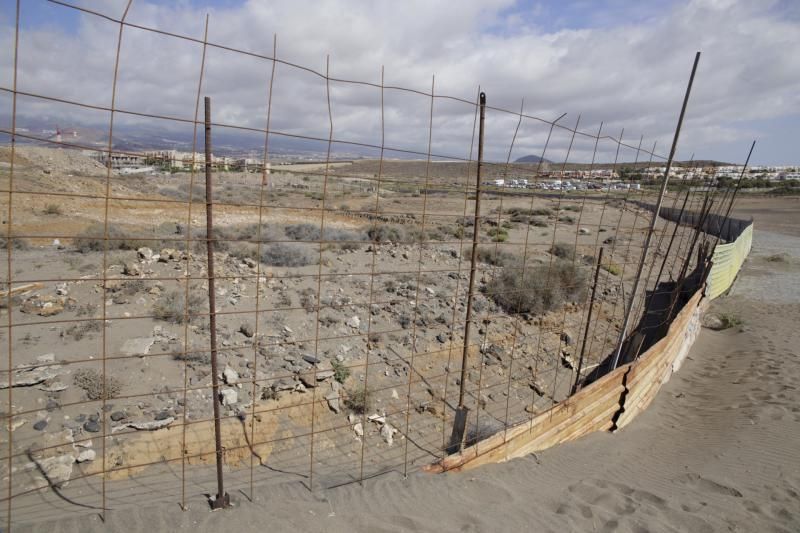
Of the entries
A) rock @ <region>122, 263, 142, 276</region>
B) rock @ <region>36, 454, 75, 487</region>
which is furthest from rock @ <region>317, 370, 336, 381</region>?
rock @ <region>122, 263, 142, 276</region>

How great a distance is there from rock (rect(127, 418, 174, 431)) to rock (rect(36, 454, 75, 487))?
0.63 metres

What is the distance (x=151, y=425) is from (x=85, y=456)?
2.10 feet

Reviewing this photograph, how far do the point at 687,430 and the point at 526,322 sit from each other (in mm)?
3940

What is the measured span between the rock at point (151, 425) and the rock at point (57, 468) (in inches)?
25.0

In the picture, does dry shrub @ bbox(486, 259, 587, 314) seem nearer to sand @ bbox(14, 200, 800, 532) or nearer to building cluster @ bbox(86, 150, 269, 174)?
sand @ bbox(14, 200, 800, 532)

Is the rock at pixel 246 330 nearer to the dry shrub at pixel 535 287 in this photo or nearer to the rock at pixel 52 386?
the rock at pixel 52 386

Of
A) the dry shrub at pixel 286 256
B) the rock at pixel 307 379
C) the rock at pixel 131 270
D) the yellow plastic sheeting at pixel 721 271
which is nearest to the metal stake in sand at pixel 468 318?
the rock at pixel 307 379

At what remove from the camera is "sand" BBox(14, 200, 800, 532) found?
10.9 ft

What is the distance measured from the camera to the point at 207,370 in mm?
5977

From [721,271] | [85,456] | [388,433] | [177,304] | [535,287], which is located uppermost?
[721,271]

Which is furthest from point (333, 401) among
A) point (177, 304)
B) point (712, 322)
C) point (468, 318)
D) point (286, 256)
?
point (712, 322)

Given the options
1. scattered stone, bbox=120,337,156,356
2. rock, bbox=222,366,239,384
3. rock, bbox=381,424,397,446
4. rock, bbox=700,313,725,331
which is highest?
rock, bbox=700,313,725,331

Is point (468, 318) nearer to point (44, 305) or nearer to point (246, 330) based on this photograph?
point (246, 330)

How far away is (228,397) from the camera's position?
5.48 m
